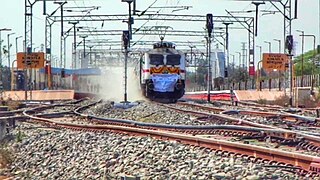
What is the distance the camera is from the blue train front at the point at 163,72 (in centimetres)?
3550

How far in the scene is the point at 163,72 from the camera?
1405 inches

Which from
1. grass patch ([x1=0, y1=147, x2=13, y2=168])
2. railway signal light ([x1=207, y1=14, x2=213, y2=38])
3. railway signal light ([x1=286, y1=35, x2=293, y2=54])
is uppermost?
railway signal light ([x1=207, y1=14, x2=213, y2=38])

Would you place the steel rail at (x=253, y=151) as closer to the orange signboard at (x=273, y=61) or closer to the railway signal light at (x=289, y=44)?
the railway signal light at (x=289, y=44)

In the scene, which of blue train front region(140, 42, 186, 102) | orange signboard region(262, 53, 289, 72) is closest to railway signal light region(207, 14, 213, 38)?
blue train front region(140, 42, 186, 102)

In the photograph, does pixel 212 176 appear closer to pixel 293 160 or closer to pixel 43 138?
→ pixel 293 160

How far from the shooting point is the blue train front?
35.5m

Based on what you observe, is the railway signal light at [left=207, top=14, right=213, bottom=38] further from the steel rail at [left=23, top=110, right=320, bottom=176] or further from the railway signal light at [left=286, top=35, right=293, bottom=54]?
the steel rail at [left=23, top=110, right=320, bottom=176]

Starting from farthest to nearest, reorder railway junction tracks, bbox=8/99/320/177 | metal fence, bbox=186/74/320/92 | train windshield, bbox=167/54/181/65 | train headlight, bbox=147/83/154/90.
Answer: metal fence, bbox=186/74/320/92, train windshield, bbox=167/54/181/65, train headlight, bbox=147/83/154/90, railway junction tracks, bbox=8/99/320/177

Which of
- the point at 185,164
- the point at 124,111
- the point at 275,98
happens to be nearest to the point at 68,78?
the point at 275,98

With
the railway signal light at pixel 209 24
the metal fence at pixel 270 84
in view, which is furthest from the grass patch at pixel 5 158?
the metal fence at pixel 270 84

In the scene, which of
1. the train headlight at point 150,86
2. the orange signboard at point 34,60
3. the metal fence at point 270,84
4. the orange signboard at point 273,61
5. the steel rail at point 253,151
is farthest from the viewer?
the metal fence at point 270,84

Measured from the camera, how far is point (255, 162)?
35.9 feet

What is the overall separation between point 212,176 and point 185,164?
1318mm

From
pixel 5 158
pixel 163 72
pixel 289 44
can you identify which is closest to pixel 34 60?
pixel 163 72
